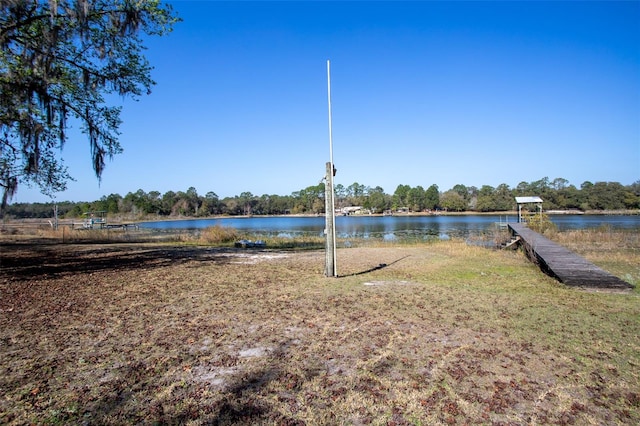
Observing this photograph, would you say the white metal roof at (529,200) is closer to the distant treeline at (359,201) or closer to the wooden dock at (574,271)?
the wooden dock at (574,271)

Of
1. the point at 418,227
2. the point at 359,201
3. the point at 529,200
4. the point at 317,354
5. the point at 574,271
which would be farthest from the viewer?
the point at 359,201

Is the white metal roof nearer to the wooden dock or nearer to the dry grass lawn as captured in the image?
the wooden dock

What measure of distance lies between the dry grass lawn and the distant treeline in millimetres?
73519

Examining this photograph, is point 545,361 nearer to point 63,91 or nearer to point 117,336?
point 117,336

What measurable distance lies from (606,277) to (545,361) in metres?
5.22

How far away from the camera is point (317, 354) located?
3646 millimetres

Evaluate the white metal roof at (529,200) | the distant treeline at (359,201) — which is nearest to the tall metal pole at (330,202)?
the white metal roof at (529,200)

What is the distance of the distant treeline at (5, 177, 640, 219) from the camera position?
76188 mm

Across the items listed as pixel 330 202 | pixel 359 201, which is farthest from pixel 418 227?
pixel 359 201

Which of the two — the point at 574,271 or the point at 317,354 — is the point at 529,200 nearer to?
the point at 574,271

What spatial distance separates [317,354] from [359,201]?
434ft

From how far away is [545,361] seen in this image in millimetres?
3445

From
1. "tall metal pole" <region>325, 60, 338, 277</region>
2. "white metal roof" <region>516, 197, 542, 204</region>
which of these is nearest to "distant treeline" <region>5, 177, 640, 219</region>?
"white metal roof" <region>516, 197, 542, 204</region>

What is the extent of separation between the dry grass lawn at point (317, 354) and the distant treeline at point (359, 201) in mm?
73519
